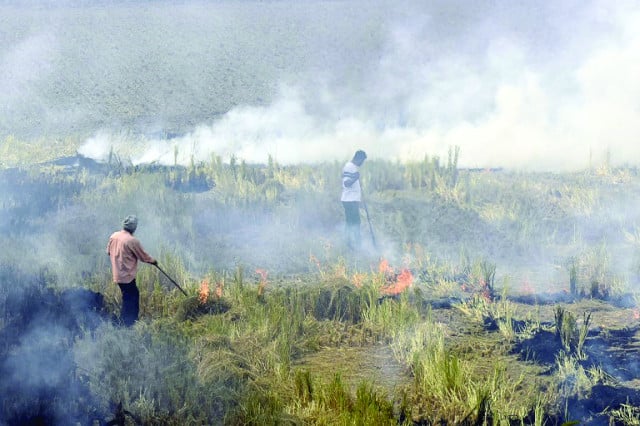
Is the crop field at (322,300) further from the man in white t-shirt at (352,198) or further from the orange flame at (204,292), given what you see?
the man in white t-shirt at (352,198)

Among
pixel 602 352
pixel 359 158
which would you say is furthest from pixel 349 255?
pixel 602 352

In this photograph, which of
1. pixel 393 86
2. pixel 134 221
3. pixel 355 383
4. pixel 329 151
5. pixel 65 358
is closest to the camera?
pixel 65 358

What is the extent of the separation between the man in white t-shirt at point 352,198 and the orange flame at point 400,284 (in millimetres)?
1557

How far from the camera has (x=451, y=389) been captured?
18.8 ft

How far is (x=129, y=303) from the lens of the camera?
7738 millimetres

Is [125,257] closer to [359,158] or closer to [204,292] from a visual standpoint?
[204,292]

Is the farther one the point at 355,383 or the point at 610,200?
the point at 610,200

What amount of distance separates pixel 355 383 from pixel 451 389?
103 centimetres

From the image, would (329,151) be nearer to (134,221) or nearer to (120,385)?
(134,221)

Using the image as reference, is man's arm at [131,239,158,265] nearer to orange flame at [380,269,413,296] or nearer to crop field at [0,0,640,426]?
crop field at [0,0,640,426]

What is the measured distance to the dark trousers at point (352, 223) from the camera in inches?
454

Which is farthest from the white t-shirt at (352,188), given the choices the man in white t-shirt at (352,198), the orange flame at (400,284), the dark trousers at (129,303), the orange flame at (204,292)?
the dark trousers at (129,303)

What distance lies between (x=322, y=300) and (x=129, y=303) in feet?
7.30

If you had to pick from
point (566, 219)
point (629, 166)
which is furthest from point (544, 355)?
point (629, 166)
